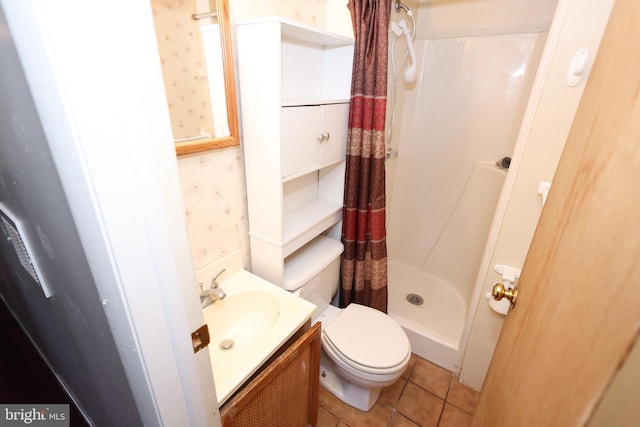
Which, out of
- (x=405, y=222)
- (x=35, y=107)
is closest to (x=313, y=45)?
(x=35, y=107)

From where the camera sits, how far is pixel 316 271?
1448 millimetres

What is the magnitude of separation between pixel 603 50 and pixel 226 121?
3.45 feet

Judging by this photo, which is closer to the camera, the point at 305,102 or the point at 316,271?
the point at 305,102

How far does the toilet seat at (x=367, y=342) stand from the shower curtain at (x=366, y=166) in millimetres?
208

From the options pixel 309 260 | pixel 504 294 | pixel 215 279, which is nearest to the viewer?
pixel 504 294

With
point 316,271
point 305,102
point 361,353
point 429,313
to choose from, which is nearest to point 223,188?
point 305,102

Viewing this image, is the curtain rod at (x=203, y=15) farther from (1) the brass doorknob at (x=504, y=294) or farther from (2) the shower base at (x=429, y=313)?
(2) the shower base at (x=429, y=313)

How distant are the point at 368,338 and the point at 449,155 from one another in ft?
4.60

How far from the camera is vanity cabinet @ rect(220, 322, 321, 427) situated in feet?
2.89

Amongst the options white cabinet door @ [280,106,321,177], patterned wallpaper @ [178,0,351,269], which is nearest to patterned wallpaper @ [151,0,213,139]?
patterned wallpaper @ [178,0,351,269]

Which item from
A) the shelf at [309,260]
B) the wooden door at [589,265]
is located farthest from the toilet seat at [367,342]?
the wooden door at [589,265]

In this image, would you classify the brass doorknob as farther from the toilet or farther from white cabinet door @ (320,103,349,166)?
white cabinet door @ (320,103,349,166)

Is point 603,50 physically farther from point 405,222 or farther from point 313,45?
point 405,222

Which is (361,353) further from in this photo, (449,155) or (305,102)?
(449,155)
